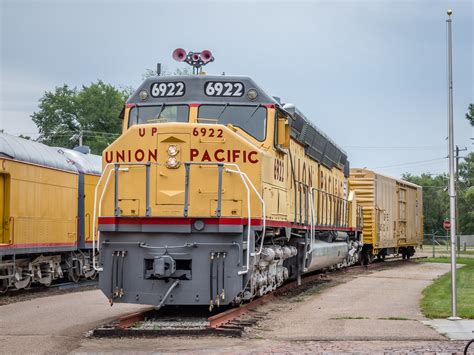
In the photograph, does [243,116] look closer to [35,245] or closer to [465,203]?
[35,245]

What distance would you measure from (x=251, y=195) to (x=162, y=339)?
2.90 m

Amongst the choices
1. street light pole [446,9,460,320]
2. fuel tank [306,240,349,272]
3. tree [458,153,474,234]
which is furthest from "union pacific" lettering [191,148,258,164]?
tree [458,153,474,234]

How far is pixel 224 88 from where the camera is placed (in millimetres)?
14508

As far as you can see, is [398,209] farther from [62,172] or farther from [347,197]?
[62,172]

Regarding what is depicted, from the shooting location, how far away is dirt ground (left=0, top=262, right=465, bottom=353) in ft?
36.3

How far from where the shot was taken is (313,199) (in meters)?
19.5

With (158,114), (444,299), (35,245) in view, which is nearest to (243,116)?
(158,114)

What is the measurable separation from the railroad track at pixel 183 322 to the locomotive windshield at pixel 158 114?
3541 millimetres

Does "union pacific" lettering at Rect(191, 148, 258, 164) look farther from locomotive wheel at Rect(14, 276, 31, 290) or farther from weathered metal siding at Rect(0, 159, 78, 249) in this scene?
locomotive wheel at Rect(14, 276, 31, 290)

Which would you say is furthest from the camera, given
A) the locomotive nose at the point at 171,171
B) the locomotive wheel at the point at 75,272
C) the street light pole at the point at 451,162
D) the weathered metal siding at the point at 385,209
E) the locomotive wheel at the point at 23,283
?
the weathered metal siding at the point at 385,209

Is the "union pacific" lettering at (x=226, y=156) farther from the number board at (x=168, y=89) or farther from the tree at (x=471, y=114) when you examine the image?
the tree at (x=471, y=114)

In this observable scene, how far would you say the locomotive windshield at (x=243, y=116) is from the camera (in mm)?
14367

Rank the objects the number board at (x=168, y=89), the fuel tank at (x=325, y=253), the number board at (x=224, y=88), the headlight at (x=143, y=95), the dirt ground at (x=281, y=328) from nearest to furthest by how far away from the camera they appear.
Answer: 1. the dirt ground at (x=281, y=328)
2. the number board at (x=224, y=88)
3. the number board at (x=168, y=89)
4. the headlight at (x=143, y=95)
5. the fuel tank at (x=325, y=253)

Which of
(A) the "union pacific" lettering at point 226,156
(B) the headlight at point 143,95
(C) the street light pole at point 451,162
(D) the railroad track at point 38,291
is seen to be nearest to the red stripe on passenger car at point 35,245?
(D) the railroad track at point 38,291
